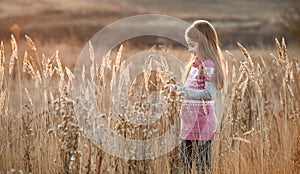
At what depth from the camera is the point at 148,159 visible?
404 centimetres

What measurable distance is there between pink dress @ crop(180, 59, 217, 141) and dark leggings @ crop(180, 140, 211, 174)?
50 millimetres

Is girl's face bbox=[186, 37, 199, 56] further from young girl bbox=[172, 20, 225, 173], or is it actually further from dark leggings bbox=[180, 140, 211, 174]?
dark leggings bbox=[180, 140, 211, 174]

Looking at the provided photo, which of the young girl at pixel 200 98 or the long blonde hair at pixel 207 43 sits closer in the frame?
the young girl at pixel 200 98

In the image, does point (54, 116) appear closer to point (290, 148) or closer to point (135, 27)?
point (290, 148)

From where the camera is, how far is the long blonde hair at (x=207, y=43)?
14.6 ft

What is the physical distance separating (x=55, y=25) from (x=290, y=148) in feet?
87.7

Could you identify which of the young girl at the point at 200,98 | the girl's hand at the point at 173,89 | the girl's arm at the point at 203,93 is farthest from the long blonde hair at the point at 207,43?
the girl's hand at the point at 173,89

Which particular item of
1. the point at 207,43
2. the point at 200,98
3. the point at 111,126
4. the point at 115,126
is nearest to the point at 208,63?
the point at 207,43

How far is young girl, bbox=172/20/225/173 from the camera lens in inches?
171

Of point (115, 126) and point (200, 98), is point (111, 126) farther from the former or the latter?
point (200, 98)

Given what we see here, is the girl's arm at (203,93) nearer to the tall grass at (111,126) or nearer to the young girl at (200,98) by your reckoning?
the young girl at (200,98)

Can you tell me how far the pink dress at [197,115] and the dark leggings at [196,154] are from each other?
50 mm

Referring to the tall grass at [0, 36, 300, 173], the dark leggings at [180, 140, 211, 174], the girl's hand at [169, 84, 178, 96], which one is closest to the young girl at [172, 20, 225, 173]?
the dark leggings at [180, 140, 211, 174]

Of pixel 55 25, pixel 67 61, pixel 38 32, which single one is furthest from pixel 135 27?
pixel 67 61
